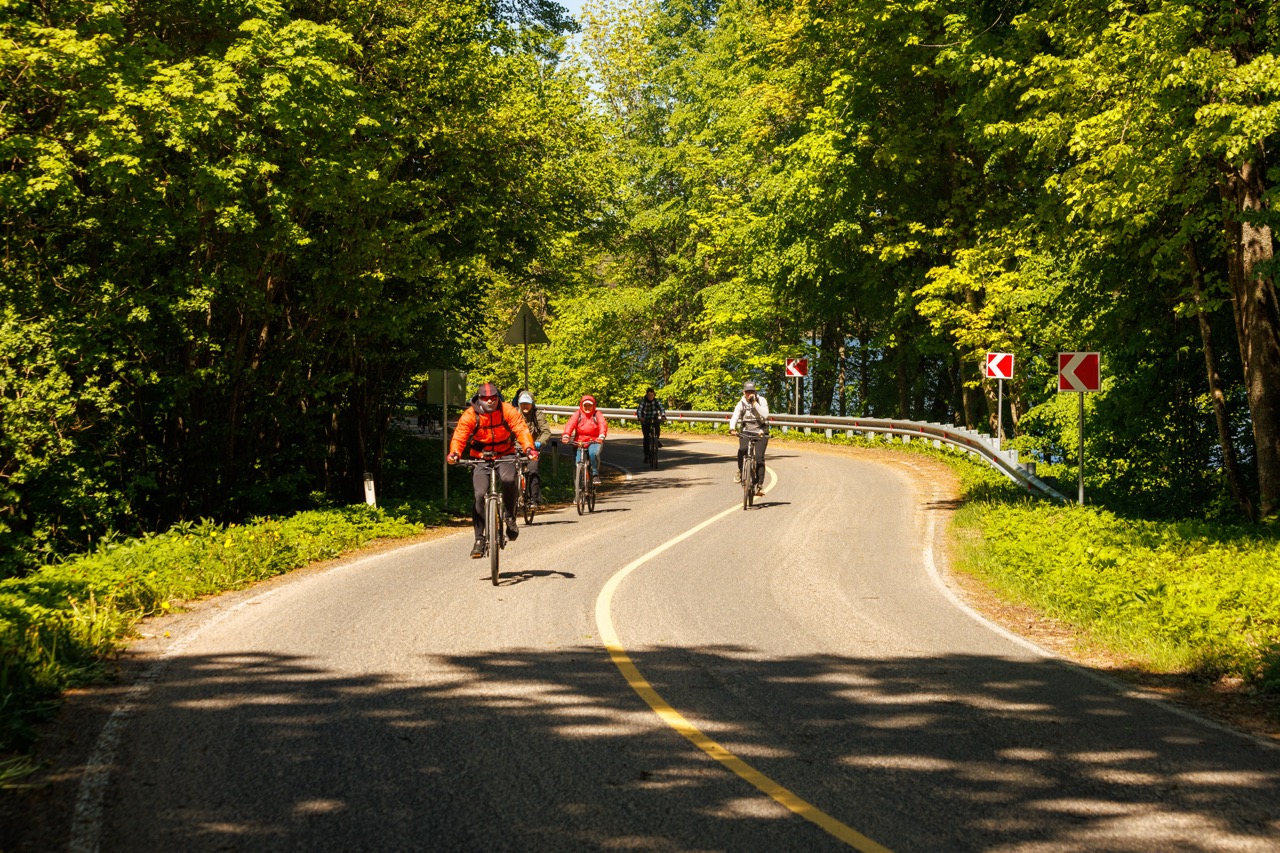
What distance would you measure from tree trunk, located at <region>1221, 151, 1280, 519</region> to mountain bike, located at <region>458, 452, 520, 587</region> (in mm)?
9735

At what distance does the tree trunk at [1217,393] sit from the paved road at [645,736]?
7402 mm

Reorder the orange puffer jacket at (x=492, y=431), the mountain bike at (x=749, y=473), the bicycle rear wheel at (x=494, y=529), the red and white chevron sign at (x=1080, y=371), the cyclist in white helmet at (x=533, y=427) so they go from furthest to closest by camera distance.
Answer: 1. the mountain bike at (x=749, y=473)
2. the cyclist in white helmet at (x=533, y=427)
3. the red and white chevron sign at (x=1080, y=371)
4. the orange puffer jacket at (x=492, y=431)
5. the bicycle rear wheel at (x=494, y=529)

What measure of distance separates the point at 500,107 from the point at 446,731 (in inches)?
694

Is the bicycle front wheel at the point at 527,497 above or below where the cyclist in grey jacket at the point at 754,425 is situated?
below

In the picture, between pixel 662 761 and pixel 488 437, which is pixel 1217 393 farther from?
pixel 662 761

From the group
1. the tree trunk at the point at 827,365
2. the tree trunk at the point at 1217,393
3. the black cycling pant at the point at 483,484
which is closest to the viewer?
the black cycling pant at the point at 483,484

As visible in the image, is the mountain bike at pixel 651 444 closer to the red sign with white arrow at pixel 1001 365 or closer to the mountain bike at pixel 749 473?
the red sign with white arrow at pixel 1001 365

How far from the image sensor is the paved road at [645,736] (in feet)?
15.7

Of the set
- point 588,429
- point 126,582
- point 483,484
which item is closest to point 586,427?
point 588,429

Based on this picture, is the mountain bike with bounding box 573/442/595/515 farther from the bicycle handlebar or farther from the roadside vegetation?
the bicycle handlebar

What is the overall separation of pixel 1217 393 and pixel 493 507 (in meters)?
10.9

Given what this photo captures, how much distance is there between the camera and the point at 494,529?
11.5 meters

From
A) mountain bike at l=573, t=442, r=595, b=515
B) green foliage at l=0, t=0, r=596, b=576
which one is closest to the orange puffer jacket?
green foliage at l=0, t=0, r=596, b=576

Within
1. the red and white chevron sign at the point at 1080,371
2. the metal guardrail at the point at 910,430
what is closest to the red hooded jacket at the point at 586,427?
the red and white chevron sign at the point at 1080,371
